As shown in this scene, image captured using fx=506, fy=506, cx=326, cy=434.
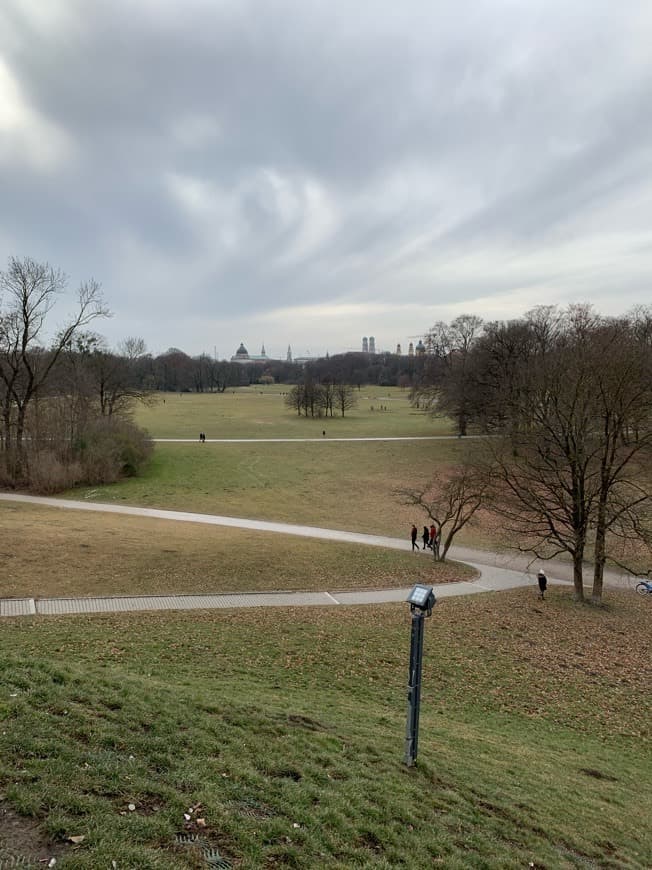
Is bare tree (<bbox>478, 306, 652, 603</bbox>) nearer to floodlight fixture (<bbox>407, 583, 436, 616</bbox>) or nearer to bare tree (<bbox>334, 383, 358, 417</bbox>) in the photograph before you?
floodlight fixture (<bbox>407, 583, 436, 616</bbox>)

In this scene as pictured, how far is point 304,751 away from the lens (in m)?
6.09

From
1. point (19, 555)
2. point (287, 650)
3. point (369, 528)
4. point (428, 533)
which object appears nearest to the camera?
point (287, 650)

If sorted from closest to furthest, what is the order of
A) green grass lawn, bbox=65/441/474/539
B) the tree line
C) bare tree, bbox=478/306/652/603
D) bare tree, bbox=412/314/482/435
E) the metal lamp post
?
the metal lamp post
bare tree, bbox=478/306/652/603
green grass lawn, bbox=65/441/474/539
bare tree, bbox=412/314/482/435
the tree line

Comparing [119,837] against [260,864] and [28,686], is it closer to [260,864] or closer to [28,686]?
[260,864]

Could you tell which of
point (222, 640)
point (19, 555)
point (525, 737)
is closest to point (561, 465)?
point (525, 737)

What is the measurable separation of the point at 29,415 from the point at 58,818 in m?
39.6

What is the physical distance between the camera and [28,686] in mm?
6090

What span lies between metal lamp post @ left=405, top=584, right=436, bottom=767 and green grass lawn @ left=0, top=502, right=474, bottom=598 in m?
10.9

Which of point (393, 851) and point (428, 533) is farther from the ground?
point (393, 851)

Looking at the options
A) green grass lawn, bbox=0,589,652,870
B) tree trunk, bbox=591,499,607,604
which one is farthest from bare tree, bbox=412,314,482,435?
green grass lawn, bbox=0,589,652,870

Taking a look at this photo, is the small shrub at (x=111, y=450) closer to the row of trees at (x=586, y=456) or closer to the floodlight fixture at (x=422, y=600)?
the row of trees at (x=586, y=456)

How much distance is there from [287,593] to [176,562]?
4.28 m

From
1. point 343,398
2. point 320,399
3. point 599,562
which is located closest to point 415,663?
point 599,562

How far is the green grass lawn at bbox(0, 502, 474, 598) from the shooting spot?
15.7 meters
